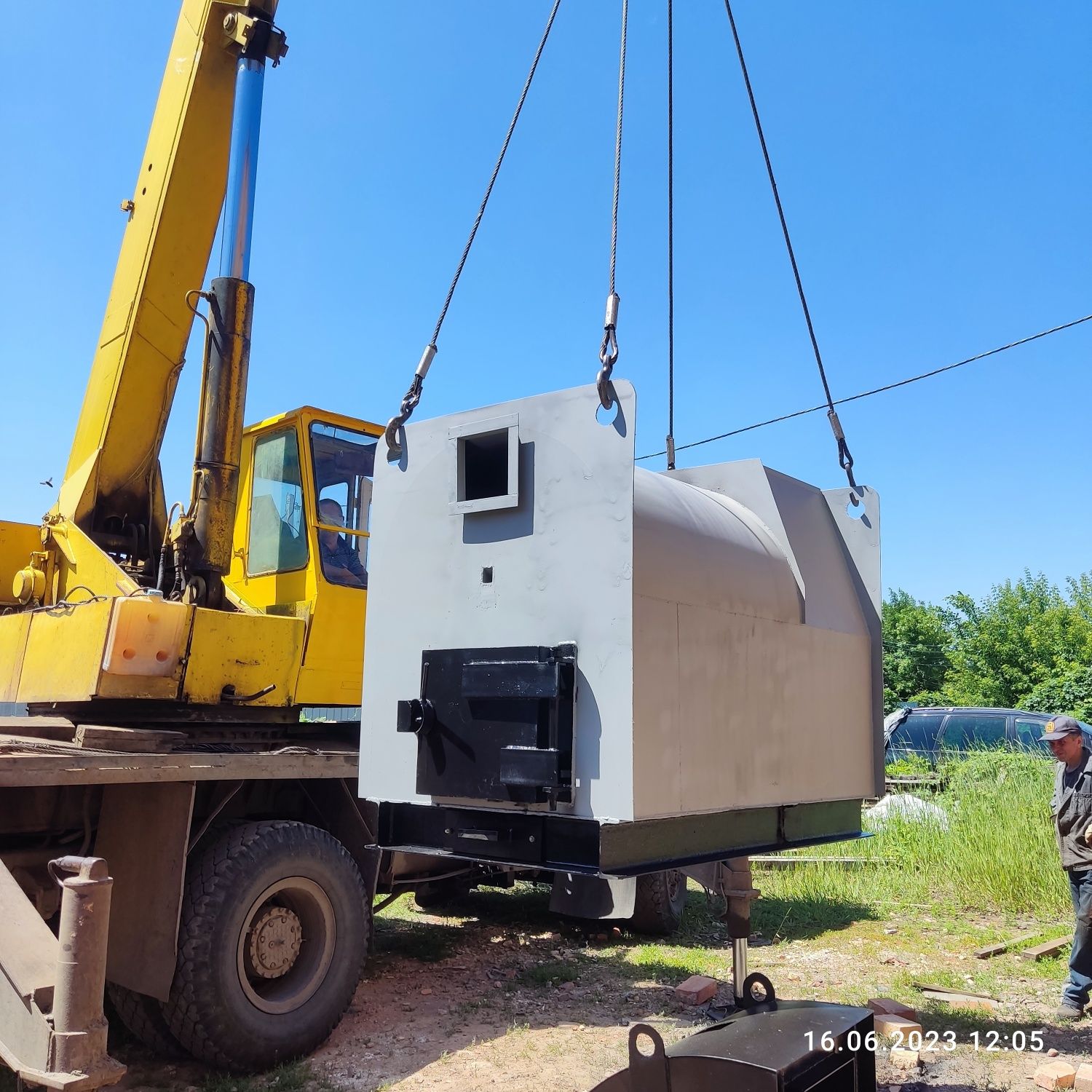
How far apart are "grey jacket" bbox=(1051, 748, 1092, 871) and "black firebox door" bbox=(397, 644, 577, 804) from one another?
465 centimetres

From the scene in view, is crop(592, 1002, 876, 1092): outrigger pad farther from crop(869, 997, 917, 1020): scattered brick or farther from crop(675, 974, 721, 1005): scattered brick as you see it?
crop(675, 974, 721, 1005): scattered brick

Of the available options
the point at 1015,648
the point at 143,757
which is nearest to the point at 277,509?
the point at 143,757

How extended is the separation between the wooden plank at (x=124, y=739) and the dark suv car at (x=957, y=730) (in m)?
8.50

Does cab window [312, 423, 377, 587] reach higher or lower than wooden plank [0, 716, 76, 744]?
higher

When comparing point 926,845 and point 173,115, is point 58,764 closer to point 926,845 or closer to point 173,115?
point 173,115

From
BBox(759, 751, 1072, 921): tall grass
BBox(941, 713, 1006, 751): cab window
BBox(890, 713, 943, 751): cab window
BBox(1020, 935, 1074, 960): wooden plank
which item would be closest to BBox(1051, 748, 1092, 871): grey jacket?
BBox(1020, 935, 1074, 960): wooden plank

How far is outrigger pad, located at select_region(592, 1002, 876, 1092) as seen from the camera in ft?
7.94

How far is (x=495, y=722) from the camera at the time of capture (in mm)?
2756

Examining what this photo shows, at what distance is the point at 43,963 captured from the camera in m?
3.00

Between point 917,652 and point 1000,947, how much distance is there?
35680mm

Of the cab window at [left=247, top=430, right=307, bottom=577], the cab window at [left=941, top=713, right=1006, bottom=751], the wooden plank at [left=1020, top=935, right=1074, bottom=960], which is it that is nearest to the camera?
the cab window at [left=247, top=430, right=307, bottom=577]

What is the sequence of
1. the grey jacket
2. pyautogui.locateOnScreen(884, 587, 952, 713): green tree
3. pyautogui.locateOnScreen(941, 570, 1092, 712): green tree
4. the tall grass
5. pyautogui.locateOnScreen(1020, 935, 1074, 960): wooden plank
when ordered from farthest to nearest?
1. pyautogui.locateOnScreen(884, 587, 952, 713): green tree
2. pyautogui.locateOnScreen(941, 570, 1092, 712): green tree
3. the tall grass
4. pyautogui.locateOnScreen(1020, 935, 1074, 960): wooden plank
5. the grey jacket

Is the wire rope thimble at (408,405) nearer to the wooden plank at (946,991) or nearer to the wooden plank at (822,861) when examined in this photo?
the wooden plank at (946,991)

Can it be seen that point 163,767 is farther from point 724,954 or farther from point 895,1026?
point 724,954
